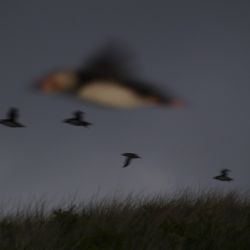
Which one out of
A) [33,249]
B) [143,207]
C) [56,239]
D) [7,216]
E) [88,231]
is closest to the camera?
[33,249]

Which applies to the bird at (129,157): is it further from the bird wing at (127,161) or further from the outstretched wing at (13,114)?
the outstretched wing at (13,114)

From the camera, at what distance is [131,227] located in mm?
10172

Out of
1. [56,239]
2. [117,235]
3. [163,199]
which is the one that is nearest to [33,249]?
[56,239]

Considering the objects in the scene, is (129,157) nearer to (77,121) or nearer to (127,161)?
(127,161)

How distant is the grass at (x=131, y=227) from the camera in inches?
353

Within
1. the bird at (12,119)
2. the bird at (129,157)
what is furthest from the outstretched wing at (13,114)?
the bird at (129,157)

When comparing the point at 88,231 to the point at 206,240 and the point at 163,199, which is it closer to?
the point at 206,240

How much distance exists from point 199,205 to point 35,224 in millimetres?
3624

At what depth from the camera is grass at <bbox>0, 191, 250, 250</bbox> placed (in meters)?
8.96

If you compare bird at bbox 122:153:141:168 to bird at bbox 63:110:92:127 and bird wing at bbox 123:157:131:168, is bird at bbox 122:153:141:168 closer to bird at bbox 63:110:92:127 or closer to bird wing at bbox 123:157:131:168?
bird wing at bbox 123:157:131:168

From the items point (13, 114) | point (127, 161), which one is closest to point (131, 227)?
point (127, 161)

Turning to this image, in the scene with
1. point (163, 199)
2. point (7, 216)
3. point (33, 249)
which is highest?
point (163, 199)

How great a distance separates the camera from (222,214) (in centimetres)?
1208

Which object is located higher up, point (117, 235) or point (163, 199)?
point (163, 199)
